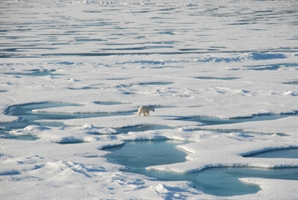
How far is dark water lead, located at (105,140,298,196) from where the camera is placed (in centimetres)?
554

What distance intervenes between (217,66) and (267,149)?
7.73 m

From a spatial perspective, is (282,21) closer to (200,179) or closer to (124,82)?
(124,82)

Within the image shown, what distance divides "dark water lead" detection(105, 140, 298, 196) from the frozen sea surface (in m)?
0.01

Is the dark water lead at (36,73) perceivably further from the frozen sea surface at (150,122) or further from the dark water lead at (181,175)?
the dark water lead at (181,175)

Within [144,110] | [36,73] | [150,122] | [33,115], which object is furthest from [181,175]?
[36,73]

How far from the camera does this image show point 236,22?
28.8 m

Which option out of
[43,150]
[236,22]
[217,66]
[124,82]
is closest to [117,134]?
[43,150]

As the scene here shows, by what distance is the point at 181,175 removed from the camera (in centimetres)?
588

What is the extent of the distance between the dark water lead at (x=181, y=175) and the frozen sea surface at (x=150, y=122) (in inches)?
0.4

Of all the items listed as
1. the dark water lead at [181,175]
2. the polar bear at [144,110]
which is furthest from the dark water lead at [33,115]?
the dark water lead at [181,175]

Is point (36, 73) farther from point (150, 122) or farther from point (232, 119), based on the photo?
point (232, 119)

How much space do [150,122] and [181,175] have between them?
8.30 ft

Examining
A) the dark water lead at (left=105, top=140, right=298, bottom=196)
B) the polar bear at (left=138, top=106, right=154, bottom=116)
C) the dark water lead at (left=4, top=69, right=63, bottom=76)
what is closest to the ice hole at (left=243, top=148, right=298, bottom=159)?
the dark water lead at (left=105, top=140, right=298, bottom=196)

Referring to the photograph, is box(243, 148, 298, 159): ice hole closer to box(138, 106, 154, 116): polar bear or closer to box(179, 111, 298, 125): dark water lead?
box(179, 111, 298, 125): dark water lead
